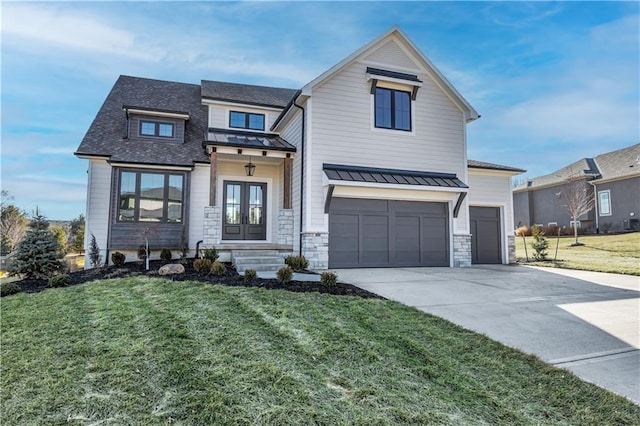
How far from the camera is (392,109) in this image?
11867mm

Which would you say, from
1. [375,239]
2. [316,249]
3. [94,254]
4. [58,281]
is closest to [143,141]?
[94,254]

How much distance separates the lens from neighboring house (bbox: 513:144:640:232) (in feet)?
74.8

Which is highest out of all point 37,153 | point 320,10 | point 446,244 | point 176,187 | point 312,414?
point 320,10

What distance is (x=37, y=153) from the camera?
50.3 feet

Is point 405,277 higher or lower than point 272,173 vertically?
lower

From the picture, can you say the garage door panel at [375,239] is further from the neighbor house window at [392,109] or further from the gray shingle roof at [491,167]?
the gray shingle roof at [491,167]

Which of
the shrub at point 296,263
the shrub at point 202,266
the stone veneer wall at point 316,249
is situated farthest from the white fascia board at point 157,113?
the shrub at point 296,263

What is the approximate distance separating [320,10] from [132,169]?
8.04 m

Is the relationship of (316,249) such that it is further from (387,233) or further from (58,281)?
(58,281)

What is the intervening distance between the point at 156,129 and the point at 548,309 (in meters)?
12.9

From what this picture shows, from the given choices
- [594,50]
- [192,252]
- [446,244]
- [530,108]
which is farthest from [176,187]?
[530,108]

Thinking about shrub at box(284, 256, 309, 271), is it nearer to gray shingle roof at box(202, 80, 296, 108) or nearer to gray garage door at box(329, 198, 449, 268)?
gray garage door at box(329, 198, 449, 268)

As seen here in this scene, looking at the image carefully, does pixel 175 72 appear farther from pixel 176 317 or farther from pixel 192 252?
pixel 176 317

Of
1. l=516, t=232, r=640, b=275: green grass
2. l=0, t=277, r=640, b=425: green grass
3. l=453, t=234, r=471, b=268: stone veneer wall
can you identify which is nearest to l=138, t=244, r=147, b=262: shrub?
l=0, t=277, r=640, b=425: green grass
